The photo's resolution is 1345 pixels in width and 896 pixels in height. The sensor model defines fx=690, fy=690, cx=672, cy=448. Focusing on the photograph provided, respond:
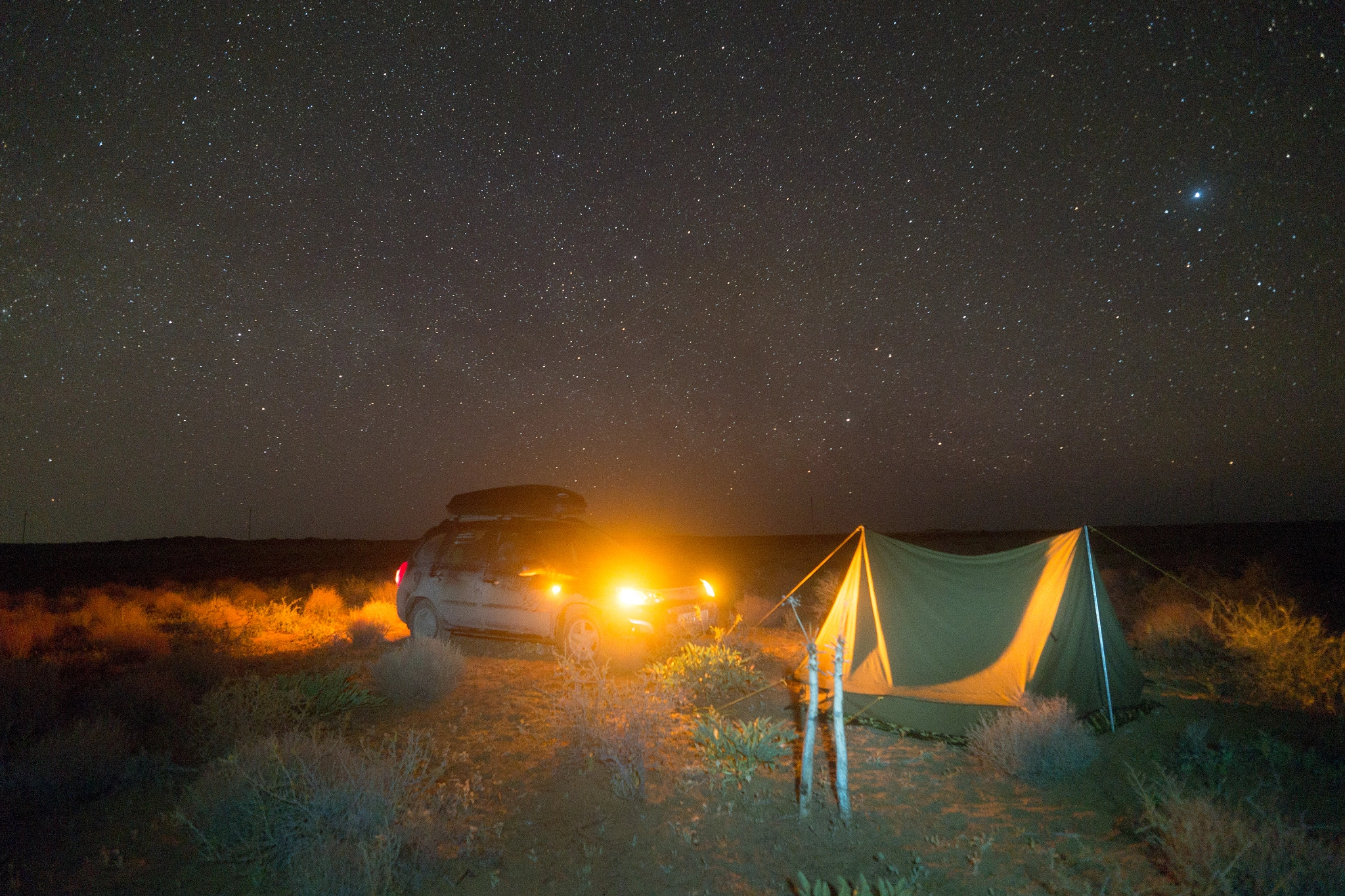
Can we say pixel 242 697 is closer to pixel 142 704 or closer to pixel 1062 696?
pixel 142 704

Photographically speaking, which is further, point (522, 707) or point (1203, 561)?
point (1203, 561)

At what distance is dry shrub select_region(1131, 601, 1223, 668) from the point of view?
9.39 meters

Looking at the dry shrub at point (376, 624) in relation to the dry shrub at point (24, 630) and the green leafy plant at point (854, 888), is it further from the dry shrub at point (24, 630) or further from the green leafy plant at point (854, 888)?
the green leafy plant at point (854, 888)

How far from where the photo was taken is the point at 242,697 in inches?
244

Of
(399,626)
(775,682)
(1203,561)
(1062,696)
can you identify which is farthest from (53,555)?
(1203,561)

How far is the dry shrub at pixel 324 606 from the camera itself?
14.2 meters

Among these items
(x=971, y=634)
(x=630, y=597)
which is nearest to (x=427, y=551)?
(x=630, y=597)

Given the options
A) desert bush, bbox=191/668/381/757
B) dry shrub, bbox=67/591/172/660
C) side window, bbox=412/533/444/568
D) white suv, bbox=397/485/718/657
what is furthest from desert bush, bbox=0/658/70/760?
side window, bbox=412/533/444/568

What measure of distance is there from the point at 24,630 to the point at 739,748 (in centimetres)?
1194

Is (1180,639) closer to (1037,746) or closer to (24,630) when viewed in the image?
(1037,746)

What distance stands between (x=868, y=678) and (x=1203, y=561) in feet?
91.5

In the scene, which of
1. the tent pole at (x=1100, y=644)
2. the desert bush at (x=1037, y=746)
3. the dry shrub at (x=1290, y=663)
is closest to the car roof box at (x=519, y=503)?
the desert bush at (x=1037, y=746)

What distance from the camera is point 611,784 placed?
5.15 metres

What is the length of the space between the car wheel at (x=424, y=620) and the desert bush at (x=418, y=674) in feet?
6.95
